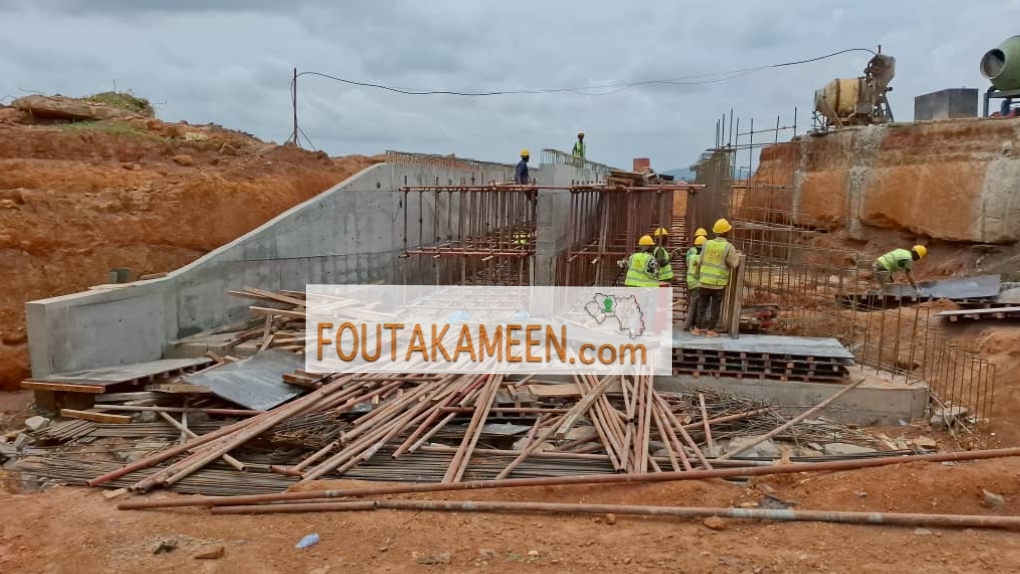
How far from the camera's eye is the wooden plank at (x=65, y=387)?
26.6 feet

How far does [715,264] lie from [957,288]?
763 centimetres

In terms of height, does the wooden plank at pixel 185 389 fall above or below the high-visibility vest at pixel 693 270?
below

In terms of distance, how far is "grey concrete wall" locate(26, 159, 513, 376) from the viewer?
8.72m

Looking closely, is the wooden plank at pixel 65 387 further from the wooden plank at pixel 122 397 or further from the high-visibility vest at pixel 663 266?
the high-visibility vest at pixel 663 266

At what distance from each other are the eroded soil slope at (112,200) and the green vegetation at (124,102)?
194 centimetres

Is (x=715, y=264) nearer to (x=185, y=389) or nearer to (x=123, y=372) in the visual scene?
(x=185, y=389)

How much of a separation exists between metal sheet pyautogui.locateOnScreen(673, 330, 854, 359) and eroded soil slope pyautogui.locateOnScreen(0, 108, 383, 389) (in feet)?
29.5

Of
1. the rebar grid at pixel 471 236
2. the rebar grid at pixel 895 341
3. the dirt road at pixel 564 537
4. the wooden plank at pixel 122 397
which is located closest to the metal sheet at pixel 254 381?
the wooden plank at pixel 122 397

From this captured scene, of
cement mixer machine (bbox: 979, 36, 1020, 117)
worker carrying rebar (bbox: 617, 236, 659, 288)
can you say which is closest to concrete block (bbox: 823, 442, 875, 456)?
worker carrying rebar (bbox: 617, 236, 659, 288)

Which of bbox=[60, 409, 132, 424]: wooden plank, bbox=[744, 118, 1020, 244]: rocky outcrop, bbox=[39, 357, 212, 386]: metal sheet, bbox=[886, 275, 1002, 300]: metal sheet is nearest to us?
bbox=[60, 409, 132, 424]: wooden plank

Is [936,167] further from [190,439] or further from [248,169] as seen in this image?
[190,439]

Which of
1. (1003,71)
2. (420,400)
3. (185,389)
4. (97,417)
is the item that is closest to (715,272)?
(420,400)

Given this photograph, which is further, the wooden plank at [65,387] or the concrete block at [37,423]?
the wooden plank at [65,387]

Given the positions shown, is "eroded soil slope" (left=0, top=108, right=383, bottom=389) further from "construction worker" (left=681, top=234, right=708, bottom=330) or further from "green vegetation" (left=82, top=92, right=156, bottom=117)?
"construction worker" (left=681, top=234, right=708, bottom=330)
